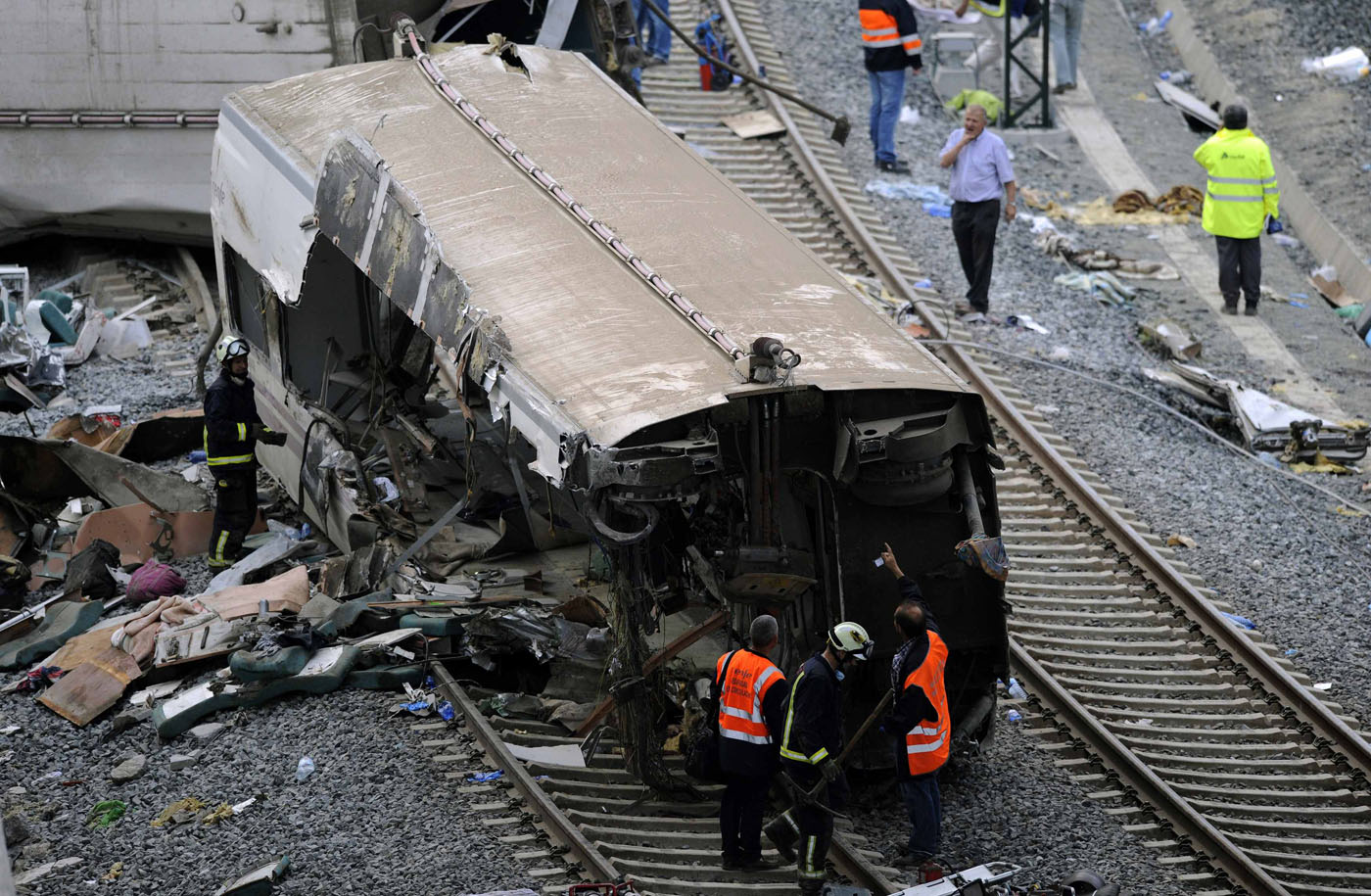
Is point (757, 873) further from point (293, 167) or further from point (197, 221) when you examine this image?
point (197, 221)

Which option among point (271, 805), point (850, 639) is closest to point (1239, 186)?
point (850, 639)

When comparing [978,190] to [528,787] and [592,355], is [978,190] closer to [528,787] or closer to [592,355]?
[592,355]

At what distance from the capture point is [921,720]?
7.61 metres

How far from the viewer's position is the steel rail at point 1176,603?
8148 millimetres

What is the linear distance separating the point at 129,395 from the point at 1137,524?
759 centimetres

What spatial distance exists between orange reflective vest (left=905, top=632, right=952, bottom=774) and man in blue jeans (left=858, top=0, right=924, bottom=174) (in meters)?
9.29

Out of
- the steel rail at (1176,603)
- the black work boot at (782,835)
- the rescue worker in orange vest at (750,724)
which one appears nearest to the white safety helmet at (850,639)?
the rescue worker in orange vest at (750,724)

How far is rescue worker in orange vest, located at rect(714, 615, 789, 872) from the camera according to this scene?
7406 mm

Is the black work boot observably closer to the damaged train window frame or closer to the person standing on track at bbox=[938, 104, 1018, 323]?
the damaged train window frame

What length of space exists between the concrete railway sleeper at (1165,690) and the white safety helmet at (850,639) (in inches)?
77.0

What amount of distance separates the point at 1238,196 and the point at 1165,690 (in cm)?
601

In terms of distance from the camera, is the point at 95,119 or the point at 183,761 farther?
the point at 95,119

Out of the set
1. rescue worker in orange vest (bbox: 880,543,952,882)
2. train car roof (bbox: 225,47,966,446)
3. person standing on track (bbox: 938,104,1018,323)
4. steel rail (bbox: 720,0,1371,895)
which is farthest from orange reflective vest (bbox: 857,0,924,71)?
rescue worker in orange vest (bbox: 880,543,952,882)

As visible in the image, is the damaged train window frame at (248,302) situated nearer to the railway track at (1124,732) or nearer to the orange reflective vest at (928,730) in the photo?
the railway track at (1124,732)
